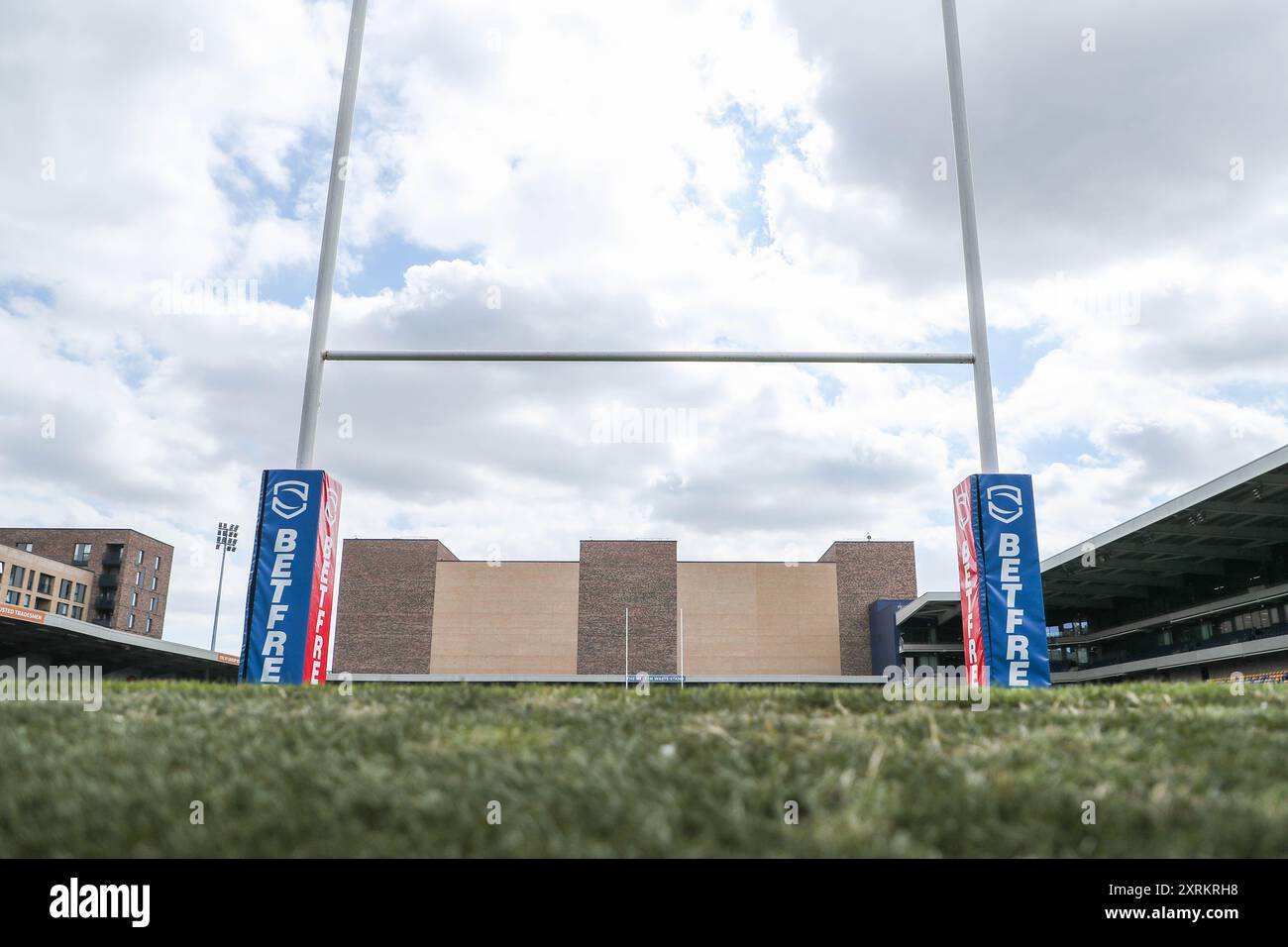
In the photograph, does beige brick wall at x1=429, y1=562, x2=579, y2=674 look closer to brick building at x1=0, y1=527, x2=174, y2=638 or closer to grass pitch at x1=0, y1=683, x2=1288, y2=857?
brick building at x1=0, y1=527, x2=174, y2=638

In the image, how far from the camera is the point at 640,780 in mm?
2842

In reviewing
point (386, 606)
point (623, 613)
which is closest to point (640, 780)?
point (623, 613)

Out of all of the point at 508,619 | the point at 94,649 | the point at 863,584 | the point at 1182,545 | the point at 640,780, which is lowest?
the point at 640,780

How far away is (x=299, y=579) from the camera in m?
10.9

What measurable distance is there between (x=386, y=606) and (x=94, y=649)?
104ft

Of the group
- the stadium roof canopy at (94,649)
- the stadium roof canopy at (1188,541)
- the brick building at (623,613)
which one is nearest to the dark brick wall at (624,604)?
the brick building at (623,613)

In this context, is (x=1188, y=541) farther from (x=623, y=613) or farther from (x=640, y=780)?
(x=640, y=780)

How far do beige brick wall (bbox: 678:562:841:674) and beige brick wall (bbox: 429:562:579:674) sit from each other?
30.8ft

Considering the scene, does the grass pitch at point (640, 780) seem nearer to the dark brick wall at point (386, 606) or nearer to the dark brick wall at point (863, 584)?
the dark brick wall at point (863, 584)

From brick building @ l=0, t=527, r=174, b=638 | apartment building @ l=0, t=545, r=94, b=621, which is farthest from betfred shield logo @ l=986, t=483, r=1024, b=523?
brick building @ l=0, t=527, r=174, b=638

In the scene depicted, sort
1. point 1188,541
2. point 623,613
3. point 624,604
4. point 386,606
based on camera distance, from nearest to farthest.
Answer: point 1188,541
point 623,613
point 624,604
point 386,606

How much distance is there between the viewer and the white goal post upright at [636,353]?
11.7 meters
